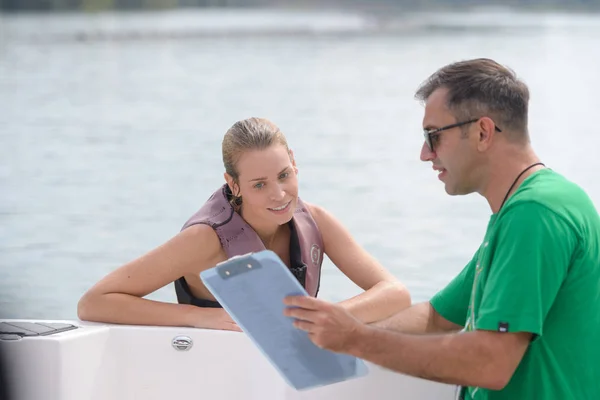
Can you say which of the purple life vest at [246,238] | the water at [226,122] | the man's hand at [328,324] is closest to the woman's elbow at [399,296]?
the purple life vest at [246,238]

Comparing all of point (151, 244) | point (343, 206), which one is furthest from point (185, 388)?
point (343, 206)

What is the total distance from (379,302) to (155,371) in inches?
22.4

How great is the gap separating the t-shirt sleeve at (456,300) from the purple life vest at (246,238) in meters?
0.58

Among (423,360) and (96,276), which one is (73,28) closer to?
(96,276)

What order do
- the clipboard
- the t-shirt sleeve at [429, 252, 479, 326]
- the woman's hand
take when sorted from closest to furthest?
the clipboard, the t-shirt sleeve at [429, 252, 479, 326], the woman's hand

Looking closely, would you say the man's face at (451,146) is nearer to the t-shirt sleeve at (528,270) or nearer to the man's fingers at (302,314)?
the t-shirt sleeve at (528,270)

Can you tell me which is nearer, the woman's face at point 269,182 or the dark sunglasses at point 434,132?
the dark sunglasses at point 434,132

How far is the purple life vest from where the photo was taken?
2.56 m

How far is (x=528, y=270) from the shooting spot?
65.0 inches

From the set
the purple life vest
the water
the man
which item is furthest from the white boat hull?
the water

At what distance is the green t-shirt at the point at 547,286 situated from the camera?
65.2 inches

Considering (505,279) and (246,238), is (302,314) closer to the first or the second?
(505,279)

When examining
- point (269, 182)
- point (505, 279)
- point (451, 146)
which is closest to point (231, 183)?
point (269, 182)

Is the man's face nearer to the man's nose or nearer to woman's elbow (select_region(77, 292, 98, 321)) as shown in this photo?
the man's nose
